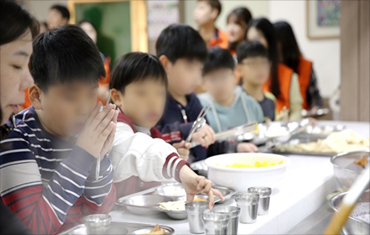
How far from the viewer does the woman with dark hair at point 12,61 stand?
30.2 inches

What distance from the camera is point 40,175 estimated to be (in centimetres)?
92

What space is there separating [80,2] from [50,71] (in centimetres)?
325

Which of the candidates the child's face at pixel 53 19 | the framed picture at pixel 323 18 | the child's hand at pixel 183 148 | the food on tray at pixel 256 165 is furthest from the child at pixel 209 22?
the child's face at pixel 53 19

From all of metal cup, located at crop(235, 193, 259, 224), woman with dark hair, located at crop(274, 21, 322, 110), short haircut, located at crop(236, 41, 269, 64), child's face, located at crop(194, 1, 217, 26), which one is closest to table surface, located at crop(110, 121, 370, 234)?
metal cup, located at crop(235, 193, 259, 224)

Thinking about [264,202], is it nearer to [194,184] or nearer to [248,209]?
[248,209]

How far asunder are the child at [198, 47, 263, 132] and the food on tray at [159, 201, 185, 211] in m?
0.91

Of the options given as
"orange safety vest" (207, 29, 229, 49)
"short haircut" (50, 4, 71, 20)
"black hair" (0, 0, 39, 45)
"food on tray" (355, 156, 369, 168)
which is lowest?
"food on tray" (355, 156, 369, 168)

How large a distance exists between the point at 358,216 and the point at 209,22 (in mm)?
2434

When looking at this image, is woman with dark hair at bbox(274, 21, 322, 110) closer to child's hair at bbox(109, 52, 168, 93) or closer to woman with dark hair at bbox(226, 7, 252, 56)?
woman with dark hair at bbox(226, 7, 252, 56)

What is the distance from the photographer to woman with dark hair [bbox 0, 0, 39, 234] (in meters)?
0.77

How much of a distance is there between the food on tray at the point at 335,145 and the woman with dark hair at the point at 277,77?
865 millimetres

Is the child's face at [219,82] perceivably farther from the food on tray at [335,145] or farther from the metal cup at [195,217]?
the metal cup at [195,217]

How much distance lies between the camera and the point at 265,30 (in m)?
2.99

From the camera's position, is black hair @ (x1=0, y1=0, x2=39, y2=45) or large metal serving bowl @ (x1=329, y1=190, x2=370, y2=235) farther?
large metal serving bowl @ (x1=329, y1=190, x2=370, y2=235)
